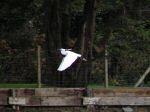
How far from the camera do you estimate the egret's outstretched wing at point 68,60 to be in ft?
46.9

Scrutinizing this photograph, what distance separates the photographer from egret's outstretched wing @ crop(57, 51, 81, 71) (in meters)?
14.3

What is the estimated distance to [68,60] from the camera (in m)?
14.4

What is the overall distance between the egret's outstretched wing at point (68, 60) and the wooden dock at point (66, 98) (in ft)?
3.15

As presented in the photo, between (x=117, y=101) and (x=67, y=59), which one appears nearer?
(x=117, y=101)

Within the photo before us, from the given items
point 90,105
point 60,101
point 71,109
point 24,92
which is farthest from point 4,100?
point 90,105

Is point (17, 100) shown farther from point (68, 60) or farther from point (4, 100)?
point (68, 60)

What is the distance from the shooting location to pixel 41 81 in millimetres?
15117

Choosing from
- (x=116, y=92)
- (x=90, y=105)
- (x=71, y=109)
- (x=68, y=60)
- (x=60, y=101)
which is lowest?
(x=71, y=109)

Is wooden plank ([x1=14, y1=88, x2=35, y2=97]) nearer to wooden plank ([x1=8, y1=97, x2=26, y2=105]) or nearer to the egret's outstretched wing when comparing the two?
wooden plank ([x1=8, y1=97, x2=26, y2=105])

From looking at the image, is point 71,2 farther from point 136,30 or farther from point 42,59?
point 136,30

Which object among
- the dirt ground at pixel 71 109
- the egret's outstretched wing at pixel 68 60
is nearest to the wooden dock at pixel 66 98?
the dirt ground at pixel 71 109

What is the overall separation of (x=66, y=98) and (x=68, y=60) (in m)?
1.26

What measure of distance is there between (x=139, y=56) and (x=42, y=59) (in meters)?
2.73

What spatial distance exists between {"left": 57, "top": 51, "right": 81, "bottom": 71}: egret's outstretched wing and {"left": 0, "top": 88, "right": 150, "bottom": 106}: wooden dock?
3.15ft
